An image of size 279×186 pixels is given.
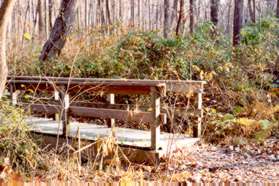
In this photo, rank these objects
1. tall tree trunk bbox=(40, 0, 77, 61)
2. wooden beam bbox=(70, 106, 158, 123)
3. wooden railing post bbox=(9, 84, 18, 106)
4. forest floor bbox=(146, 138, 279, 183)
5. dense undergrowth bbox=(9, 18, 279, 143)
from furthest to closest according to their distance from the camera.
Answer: tall tree trunk bbox=(40, 0, 77, 61)
dense undergrowth bbox=(9, 18, 279, 143)
wooden railing post bbox=(9, 84, 18, 106)
wooden beam bbox=(70, 106, 158, 123)
forest floor bbox=(146, 138, 279, 183)

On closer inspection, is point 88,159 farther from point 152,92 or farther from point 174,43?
point 174,43

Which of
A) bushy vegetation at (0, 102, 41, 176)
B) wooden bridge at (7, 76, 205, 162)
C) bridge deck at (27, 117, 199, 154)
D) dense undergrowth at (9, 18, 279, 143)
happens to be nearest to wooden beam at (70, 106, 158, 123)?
wooden bridge at (7, 76, 205, 162)

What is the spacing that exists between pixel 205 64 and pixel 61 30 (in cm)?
412

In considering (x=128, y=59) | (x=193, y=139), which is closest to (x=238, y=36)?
(x=128, y=59)

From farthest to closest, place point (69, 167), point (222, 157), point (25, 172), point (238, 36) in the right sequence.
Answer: point (238, 36) < point (222, 157) < point (25, 172) < point (69, 167)

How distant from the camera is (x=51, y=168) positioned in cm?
479

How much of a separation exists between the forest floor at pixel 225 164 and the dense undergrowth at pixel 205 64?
80 cm

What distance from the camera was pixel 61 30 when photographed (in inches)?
440

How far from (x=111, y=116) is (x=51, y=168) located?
1507 mm

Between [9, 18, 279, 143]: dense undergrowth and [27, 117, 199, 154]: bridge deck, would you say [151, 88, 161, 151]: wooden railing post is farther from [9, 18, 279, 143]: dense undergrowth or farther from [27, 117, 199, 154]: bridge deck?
[9, 18, 279, 143]: dense undergrowth

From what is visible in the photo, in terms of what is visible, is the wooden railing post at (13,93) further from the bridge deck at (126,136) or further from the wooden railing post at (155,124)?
the wooden railing post at (155,124)

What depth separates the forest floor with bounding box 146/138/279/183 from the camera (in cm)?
504

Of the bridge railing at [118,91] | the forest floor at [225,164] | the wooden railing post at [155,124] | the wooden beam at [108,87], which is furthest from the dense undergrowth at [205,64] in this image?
the wooden railing post at [155,124]

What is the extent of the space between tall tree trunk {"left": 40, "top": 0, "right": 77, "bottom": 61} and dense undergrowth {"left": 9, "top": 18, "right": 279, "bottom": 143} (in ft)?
1.29
